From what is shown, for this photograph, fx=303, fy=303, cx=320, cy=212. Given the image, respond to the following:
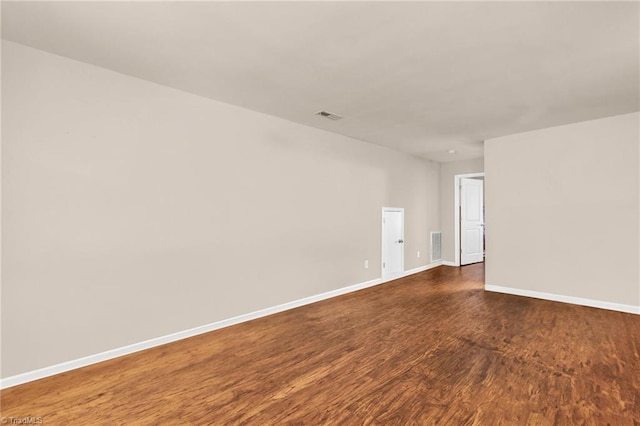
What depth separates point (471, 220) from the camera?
7746 mm

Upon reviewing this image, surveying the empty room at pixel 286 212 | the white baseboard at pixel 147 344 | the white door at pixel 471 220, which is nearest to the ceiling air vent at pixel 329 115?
the empty room at pixel 286 212

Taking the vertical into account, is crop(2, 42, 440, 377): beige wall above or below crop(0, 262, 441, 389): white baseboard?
above

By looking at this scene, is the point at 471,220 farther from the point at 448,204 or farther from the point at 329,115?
the point at 329,115

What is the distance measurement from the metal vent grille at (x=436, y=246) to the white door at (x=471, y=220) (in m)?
0.49

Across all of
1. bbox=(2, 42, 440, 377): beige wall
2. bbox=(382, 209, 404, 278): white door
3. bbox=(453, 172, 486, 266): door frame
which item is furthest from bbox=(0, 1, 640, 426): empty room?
bbox=(453, 172, 486, 266): door frame

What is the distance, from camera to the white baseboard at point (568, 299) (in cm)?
408

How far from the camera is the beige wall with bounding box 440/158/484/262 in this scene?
7551 millimetres

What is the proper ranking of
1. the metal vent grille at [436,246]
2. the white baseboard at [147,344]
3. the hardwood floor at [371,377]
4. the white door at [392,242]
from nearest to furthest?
the hardwood floor at [371,377], the white baseboard at [147,344], the white door at [392,242], the metal vent grille at [436,246]

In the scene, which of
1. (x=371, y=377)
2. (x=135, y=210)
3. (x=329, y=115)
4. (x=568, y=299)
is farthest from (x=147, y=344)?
(x=568, y=299)

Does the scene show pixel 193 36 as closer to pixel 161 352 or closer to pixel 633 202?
pixel 161 352

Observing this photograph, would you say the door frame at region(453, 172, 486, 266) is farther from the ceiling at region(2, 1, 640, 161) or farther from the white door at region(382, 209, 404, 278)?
the ceiling at region(2, 1, 640, 161)

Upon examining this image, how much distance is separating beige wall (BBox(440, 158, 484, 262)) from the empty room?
255cm

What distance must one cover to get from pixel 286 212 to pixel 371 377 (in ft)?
8.01

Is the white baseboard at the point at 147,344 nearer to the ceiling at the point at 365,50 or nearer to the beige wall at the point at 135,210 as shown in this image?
the beige wall at the point at 135,210
